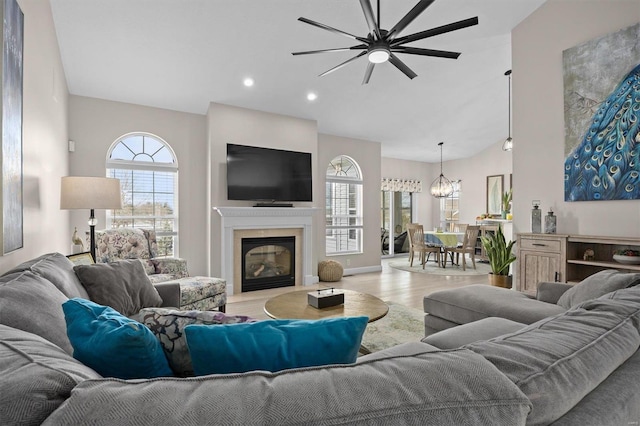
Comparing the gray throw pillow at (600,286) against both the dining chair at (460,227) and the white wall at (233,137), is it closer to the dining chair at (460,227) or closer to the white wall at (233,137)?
the white wall at (233,137)

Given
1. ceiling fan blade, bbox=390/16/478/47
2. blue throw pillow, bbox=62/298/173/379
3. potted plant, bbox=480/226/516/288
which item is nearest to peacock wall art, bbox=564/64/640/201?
potted plant, bbox=480/226/516/288

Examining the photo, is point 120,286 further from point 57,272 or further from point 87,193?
point 87,193

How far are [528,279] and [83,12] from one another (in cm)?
528

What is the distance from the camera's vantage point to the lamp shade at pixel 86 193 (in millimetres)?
2957

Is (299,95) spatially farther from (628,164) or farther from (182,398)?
(182,398)

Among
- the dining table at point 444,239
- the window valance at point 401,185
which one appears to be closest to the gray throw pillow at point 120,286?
the dining table at point 444,239

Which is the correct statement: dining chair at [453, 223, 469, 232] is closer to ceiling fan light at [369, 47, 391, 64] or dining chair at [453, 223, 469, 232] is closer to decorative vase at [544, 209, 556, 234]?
decorative vase at [544, 209, 556, 234]

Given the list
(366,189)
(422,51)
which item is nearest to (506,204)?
(366,189)

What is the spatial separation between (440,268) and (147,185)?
19.1ft

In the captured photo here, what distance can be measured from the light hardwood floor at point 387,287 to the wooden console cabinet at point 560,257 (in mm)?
1336

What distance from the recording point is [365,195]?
6.82 meters

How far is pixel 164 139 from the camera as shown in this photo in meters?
4.88

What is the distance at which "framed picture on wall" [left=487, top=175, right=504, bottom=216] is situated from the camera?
821cm

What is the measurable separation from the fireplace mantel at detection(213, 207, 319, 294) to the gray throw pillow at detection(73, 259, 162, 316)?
94.2 inches
